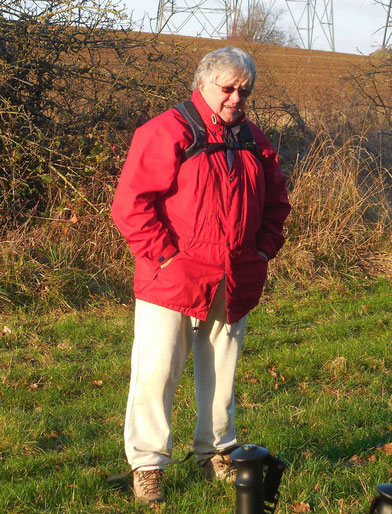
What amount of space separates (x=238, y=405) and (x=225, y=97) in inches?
101

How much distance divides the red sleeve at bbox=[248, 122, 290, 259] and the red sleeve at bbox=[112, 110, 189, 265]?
1.78 feet

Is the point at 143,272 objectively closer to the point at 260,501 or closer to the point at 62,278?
the point at 260,501

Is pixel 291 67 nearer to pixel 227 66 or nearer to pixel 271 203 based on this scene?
pixel 271 203

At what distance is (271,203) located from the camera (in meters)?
3.76

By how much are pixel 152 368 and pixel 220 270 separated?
59 centimetres

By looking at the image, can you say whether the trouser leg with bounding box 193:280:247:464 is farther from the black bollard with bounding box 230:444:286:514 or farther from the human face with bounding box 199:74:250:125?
the black bollard with bounding box 230:444:286:514

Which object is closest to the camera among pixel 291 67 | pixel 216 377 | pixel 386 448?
pixel 216 377

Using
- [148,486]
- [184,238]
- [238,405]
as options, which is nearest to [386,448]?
[238,405]

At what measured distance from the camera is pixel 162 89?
367 inches

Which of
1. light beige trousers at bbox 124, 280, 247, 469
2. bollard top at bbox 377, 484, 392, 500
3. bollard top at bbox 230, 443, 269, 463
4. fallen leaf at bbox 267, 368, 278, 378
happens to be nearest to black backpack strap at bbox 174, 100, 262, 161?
light beige trousers at bbox 124, 280, 247, 469

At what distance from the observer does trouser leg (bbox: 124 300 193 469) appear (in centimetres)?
340

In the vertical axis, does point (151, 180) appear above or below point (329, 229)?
above

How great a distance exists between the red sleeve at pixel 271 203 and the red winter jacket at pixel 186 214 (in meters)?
0.20

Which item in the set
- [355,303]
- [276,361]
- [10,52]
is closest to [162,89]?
[10,52]
